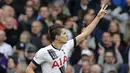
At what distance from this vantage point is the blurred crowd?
12672 millimetres

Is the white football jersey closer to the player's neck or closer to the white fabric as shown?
the player's neck

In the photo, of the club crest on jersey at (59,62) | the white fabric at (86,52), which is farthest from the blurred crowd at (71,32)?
the club crest on jersey at (59,62)

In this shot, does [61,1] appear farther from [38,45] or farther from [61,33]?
[61,33]

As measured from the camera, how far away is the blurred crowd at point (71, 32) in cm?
1267

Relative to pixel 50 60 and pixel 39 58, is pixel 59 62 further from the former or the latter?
pixel 39 58

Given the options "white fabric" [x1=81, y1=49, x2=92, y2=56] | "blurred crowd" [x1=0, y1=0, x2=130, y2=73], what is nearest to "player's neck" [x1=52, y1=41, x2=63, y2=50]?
Answer: "blurred crowd" [x1=0, y1=0, x2=130, y2=73]

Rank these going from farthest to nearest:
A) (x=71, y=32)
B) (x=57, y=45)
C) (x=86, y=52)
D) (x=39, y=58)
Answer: (x=71, y=32) < (x=86, y=52) < (x=57, y=45) < (x=39, y=58)

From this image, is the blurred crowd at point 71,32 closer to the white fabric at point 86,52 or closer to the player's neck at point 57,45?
the white fabric at point 86,52

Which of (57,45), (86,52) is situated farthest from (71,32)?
(57,45)

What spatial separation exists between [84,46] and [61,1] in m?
2.92

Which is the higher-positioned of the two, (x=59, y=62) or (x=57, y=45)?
(x=57, y=45)

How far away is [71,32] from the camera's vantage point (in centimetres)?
1388

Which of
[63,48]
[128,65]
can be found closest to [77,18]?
[128,65]

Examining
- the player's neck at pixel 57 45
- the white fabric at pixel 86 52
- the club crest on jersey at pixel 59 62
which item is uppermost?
the white fabric at pixel 86 52
